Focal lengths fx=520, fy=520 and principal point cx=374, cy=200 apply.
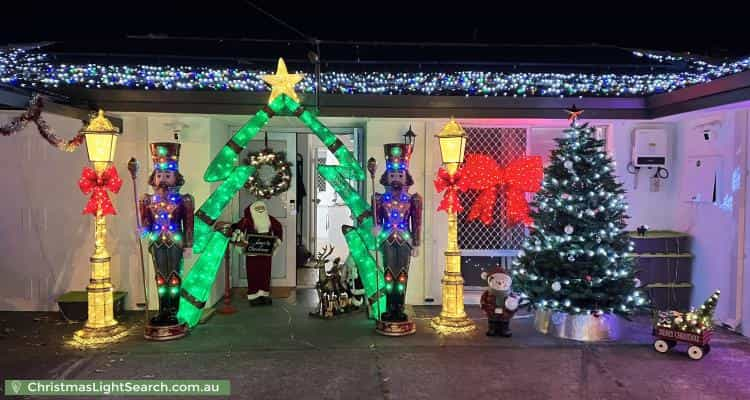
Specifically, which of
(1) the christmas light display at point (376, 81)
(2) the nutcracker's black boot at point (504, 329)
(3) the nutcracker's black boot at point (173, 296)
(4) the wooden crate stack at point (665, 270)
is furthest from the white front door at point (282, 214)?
(4) the wooden crate stack at point (665, 270)

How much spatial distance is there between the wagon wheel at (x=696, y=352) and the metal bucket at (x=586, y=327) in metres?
0.77

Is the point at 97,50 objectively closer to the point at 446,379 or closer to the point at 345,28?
the point at 345,28

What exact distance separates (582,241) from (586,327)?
938mm

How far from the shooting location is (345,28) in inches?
305

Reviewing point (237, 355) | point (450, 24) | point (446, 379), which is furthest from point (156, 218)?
point (450, 24)

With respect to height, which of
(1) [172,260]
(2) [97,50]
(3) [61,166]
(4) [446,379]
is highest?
(2) [97,50]

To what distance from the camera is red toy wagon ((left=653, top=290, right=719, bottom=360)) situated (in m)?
5.04

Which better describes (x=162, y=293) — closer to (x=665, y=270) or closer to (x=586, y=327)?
(x=586, y=327)

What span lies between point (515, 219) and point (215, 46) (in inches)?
224

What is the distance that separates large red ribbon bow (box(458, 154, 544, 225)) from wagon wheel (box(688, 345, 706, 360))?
8.16 ft

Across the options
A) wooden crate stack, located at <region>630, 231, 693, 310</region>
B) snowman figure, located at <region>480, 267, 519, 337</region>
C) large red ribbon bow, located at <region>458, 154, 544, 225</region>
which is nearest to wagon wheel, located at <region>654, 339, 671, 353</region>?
snowman figure, located at <region>480, 267, 519, 337</region>

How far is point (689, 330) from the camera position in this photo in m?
5.07

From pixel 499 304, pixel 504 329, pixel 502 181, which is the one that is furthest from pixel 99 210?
pixel 502 181

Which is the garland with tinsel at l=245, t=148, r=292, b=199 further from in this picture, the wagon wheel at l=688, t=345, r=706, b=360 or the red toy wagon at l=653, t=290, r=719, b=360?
the wagon wheel at l=688, t=345, r=706, b=360
